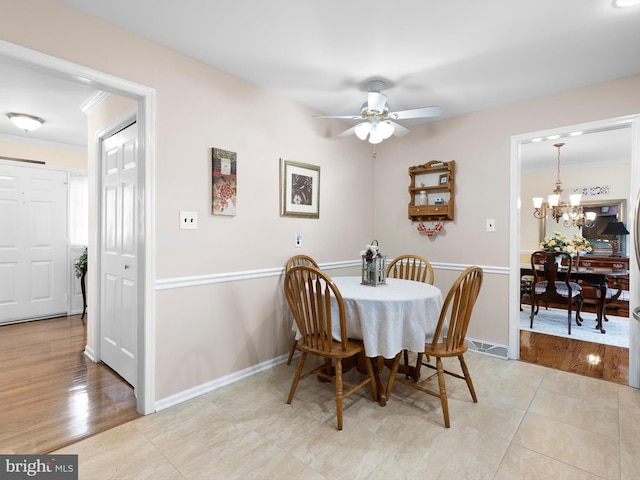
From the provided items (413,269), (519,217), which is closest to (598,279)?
(519,217)

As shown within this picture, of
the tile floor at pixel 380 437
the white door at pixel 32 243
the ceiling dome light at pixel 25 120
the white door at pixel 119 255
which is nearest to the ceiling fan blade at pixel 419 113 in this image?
the white door at pixel 119 255

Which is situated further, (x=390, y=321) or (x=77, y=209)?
(x=77, y=209)

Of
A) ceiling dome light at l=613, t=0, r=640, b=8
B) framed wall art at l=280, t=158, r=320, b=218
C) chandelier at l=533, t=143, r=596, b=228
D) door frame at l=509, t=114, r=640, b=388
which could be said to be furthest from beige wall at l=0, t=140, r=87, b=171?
chandelier at l=533, t=143, r=596, b=228

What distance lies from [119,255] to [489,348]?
11.2ft

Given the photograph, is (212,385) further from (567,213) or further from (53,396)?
(567,213)

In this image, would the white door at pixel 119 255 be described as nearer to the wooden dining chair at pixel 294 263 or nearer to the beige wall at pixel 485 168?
the wooden dining chair at pixel 294 263

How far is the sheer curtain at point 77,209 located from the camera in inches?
184

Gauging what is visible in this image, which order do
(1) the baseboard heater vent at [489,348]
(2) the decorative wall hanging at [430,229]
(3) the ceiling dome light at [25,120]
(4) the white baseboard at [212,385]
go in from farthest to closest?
(2) the decorative wall hanging at [430,229] < (3) the ceiling dome light at [25,120] < (1) the baseboard heater vent at [489,348] < (4) the white baseboard at [212,385]

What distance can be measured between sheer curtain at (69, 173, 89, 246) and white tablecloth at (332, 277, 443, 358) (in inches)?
171

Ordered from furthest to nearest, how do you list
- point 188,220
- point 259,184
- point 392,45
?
1. point 259,184
2. point 188,220
3. point 392,45

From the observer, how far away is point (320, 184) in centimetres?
337

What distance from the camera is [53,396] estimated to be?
2342 millimetres

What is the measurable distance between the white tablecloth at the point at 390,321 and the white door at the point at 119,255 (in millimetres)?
1582

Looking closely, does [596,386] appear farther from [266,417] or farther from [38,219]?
[38,219]
